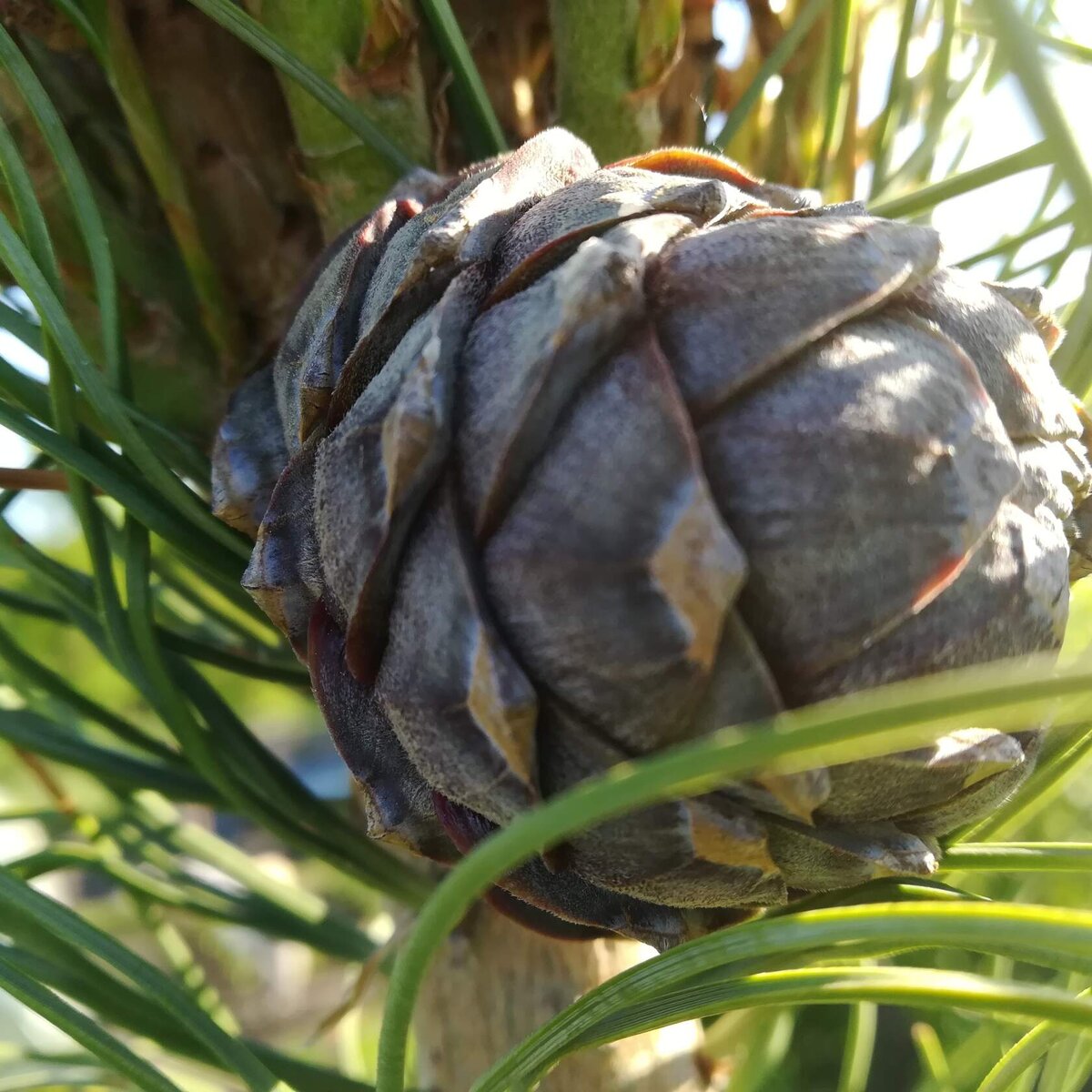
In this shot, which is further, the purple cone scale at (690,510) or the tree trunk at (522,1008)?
the tree trunk at (522,1008)

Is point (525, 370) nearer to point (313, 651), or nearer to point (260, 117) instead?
point (313, 651)

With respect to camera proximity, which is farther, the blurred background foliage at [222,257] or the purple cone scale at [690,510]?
the blurred background foliage at [222,257]

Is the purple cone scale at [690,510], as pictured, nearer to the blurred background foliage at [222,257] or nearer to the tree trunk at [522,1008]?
the blurred background foliage at [222,257]

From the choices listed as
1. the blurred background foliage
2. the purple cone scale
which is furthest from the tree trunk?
the purple cone scale

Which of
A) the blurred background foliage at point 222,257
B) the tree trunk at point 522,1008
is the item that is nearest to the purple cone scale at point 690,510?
the blurred background foliage at point 222,257

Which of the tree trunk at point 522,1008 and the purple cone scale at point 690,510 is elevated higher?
the purple cone scale at point 690,510

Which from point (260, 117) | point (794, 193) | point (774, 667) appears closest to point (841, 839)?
point (774, 667)
